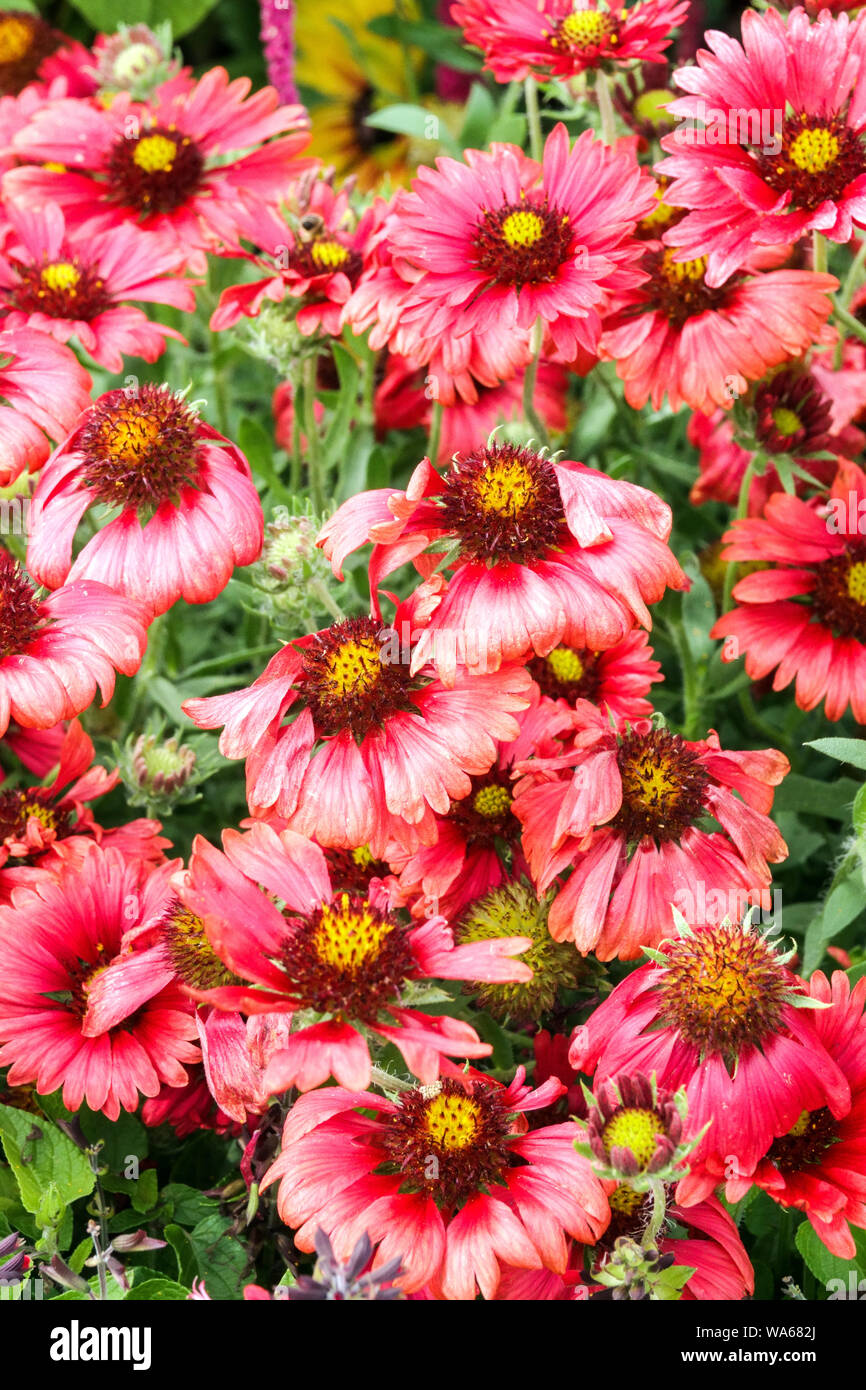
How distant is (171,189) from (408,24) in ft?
3.07

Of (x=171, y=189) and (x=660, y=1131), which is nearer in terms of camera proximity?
(x=660, y=1131)

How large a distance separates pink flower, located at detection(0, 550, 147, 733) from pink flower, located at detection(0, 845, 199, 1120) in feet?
0.44

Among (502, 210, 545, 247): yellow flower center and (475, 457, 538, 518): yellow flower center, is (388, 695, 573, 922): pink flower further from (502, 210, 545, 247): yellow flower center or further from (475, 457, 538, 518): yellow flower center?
(502, 210, 545, 247): yellow flower center

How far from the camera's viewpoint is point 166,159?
1.43 meters

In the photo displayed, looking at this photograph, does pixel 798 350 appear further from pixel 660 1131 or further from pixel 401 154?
pixel 401 154

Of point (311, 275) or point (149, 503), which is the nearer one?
point (149, 503)

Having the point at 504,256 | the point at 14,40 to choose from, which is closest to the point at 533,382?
the point at 504,256

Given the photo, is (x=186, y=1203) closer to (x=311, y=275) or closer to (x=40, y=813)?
(x=40, y=813)

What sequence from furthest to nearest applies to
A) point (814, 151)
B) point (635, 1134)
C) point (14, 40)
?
point (14, 40) → point (814, 151) → point (635, 1134)

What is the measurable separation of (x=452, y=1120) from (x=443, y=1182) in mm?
39

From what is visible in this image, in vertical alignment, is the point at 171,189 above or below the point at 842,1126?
above

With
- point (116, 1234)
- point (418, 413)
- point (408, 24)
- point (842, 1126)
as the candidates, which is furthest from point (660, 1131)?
point (408, 24)

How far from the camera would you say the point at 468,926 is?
0.96 meters

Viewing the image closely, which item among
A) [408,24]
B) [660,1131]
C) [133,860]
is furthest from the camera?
[408,24]
